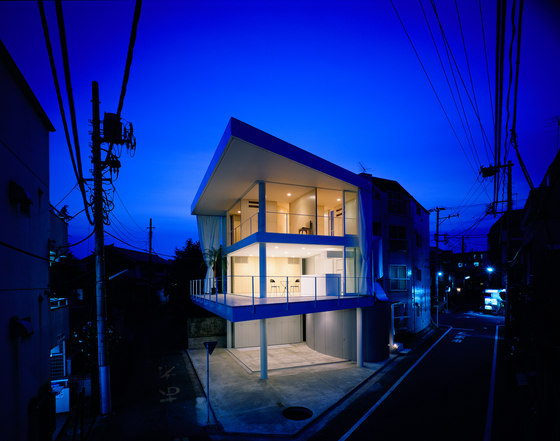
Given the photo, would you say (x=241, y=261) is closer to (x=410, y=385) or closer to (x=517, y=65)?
(x=410, y=385)

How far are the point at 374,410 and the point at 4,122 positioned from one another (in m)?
10.5

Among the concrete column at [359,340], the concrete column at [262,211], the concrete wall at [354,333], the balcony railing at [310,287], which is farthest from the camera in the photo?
the concrete wall at [354,333]

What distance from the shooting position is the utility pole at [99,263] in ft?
27.8

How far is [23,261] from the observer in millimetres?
6203

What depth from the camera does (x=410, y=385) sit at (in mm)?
10602

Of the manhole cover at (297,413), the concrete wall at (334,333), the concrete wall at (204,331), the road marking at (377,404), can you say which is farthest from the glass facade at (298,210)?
the manhole cover at (297,413)

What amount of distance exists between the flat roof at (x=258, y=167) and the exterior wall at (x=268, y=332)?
6776 millimetres

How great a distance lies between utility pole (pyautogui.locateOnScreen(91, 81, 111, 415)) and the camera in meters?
8.47

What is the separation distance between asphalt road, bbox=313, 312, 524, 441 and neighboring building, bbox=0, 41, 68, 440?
6198mm

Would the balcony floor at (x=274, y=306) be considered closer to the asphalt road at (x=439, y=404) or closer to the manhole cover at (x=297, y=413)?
the manhole cover at (x=297, y=413)

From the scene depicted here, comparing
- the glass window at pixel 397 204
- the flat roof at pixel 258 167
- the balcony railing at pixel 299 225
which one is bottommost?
the balcony railing at pixel 299 225

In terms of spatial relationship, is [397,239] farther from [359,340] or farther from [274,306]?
[274,306]

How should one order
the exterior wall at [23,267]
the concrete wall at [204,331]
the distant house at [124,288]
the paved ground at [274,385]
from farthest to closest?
1. the distant house at [124,288]
2. the concrete wall at [204,331]
3. the paved ground at [274,385]
4. the exterior wall at [23,267]

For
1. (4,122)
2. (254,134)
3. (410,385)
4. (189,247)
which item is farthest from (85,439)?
(189,247)
